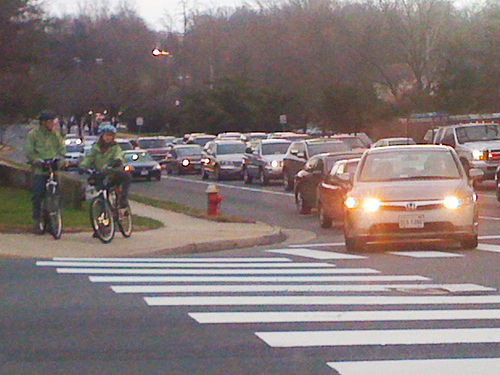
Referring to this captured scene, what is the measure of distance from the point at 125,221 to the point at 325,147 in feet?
57.4

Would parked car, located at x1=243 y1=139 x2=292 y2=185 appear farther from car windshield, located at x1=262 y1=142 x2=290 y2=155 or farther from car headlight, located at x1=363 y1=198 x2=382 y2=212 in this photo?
car headlight, located at x1=363 y1=198 x2=382 y2=212

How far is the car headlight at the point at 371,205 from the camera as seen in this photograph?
583 inches

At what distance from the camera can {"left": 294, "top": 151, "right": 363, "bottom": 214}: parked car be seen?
80.6ft

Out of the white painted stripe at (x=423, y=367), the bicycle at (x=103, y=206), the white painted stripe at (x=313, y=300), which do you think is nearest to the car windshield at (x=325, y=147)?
the bicycle at (x=103, y=206)

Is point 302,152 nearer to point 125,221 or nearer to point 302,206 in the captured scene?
point 302,206

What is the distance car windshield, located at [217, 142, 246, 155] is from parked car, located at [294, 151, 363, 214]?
67.6ft

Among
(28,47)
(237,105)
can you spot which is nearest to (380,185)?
(28,47)

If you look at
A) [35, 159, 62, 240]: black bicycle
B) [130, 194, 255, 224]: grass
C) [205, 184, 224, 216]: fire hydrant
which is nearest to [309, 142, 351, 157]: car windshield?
[130, 194, 255, 224]: grass

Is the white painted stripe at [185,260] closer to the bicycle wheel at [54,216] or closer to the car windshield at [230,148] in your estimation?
the bicycle wheel at [54,216]

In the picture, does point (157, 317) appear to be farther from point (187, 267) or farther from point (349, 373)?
point (187, 267)

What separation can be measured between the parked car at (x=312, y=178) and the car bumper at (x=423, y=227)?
9.08 m

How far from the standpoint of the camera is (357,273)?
12391mm

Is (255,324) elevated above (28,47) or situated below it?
below

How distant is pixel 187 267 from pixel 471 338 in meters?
5.67
